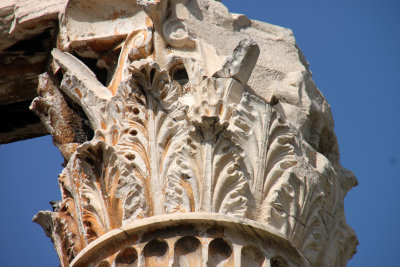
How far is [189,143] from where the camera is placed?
6594 mm

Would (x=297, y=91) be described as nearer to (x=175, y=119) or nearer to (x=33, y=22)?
(x=175, y=119)

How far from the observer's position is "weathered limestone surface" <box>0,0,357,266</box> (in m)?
6.37

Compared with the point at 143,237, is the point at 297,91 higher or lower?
higher

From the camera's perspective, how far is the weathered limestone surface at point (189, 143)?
6367 millimetres

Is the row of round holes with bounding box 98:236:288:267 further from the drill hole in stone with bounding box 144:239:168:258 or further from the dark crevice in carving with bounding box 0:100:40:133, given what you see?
the dark crevice in carving with bounding box 0:100:40:133

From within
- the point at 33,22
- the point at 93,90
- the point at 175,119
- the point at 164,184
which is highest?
the point at 33,22

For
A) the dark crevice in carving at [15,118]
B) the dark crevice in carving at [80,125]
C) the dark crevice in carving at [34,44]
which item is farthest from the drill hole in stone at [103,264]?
the dark crevice in carving at [15,118]

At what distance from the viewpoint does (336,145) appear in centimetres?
778

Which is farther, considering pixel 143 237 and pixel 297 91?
pixel 297 91

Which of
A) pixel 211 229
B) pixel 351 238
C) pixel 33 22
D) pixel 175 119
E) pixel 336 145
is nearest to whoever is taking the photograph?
pixel 211 229

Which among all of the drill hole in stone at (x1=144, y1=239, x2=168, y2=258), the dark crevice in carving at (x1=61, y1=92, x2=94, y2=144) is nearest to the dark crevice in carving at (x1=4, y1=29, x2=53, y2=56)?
the dark crevice in carving at (x1=61, y1=92, x2=94, y2=144)

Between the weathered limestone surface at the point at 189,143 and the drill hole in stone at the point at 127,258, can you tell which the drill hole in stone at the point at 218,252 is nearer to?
the weathered limestone surface at the point at 189,143

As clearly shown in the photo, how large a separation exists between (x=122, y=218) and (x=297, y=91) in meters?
1.75

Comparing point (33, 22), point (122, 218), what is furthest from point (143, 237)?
point (33, 22)
